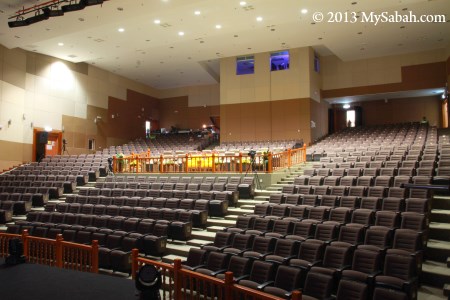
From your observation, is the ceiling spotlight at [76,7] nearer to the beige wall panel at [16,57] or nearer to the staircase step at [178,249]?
the staircase step at [178,249]

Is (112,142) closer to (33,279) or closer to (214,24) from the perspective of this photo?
(214,24)

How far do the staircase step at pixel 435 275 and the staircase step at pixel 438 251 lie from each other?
0.24 m

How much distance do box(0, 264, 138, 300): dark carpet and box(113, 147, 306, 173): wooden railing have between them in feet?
20.3

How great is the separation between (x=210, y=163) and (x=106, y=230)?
498 centimetres

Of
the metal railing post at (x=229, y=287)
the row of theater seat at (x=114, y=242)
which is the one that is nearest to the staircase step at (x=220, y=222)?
the row of theater seat at (x=114, y=242)

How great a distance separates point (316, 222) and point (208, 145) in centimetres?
1449

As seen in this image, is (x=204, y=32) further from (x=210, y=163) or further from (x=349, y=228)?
(x=349, y=228)

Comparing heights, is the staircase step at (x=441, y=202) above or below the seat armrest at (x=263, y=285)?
above

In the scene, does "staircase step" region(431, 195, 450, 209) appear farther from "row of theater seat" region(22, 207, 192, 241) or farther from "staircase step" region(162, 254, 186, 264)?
"staircase step" region(162, 254, 186, 264)

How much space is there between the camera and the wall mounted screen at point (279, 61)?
1820cm

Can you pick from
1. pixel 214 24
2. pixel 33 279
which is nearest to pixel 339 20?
pixel 214 24

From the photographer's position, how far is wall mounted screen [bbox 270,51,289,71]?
59.7 ft

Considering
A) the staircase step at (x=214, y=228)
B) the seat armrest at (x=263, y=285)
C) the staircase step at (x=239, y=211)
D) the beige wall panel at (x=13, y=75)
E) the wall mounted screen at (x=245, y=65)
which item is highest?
the wall mounted screen at (x=245, y=65)

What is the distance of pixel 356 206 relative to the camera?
22.6 feet
